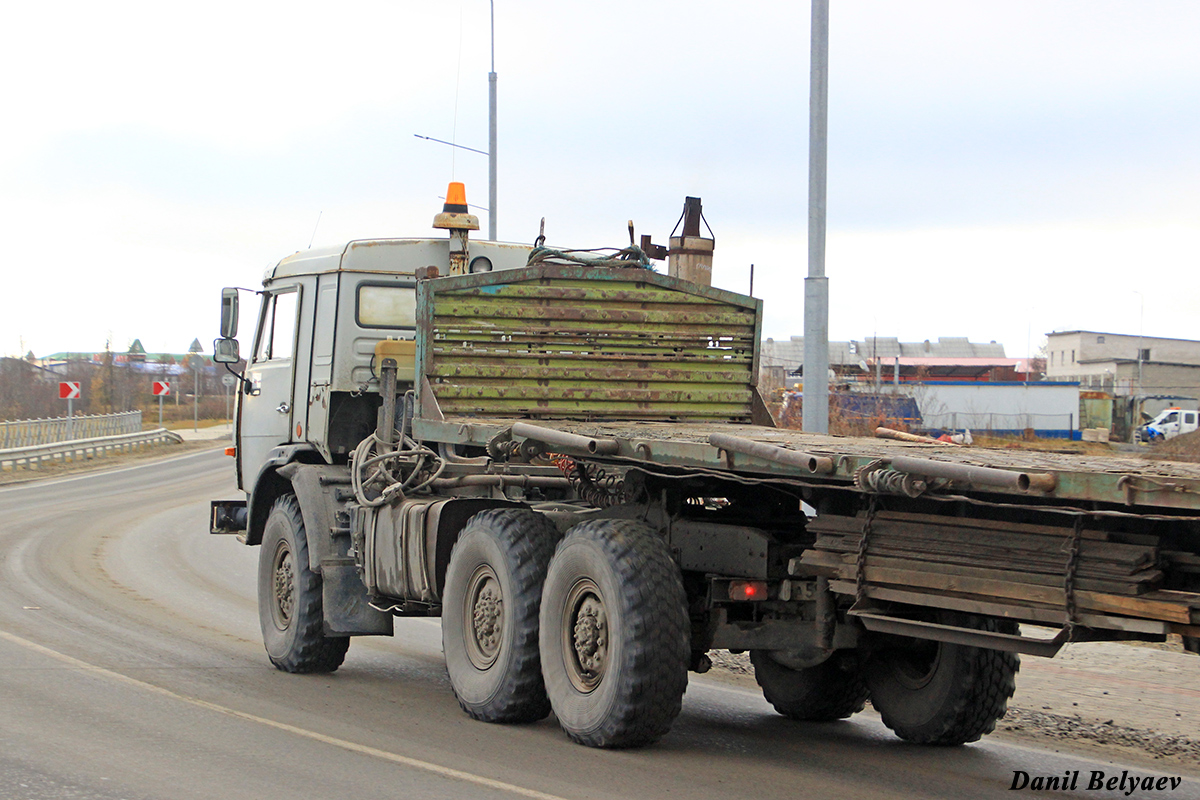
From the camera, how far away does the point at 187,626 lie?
11.4 metres

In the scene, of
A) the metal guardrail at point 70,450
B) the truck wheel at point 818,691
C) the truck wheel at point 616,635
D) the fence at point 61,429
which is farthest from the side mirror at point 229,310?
the fence at point 61,429

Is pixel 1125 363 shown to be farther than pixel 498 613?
Yes

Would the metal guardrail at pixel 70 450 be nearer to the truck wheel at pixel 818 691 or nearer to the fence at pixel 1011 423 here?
the fence at pixel 1011 423

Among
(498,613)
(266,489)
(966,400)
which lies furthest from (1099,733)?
(966,400)

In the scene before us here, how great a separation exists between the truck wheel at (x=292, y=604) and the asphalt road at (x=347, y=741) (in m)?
0.20

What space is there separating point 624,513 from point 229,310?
473cm

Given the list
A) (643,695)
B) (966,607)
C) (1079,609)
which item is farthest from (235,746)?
(1079,609)

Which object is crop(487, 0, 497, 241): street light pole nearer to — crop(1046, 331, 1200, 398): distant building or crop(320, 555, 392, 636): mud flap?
crop(320, 555, 392, 636): mud flap

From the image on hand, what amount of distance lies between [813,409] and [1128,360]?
267 ft

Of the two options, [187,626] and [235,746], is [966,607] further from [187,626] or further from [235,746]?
[187,626]

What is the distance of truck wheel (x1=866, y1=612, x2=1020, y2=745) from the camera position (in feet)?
23.2

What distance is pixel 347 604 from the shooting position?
29.6ft

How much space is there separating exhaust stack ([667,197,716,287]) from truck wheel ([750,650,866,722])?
356 centimetres

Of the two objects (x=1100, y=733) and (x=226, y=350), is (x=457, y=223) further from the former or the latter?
(x=1100, y=733)
